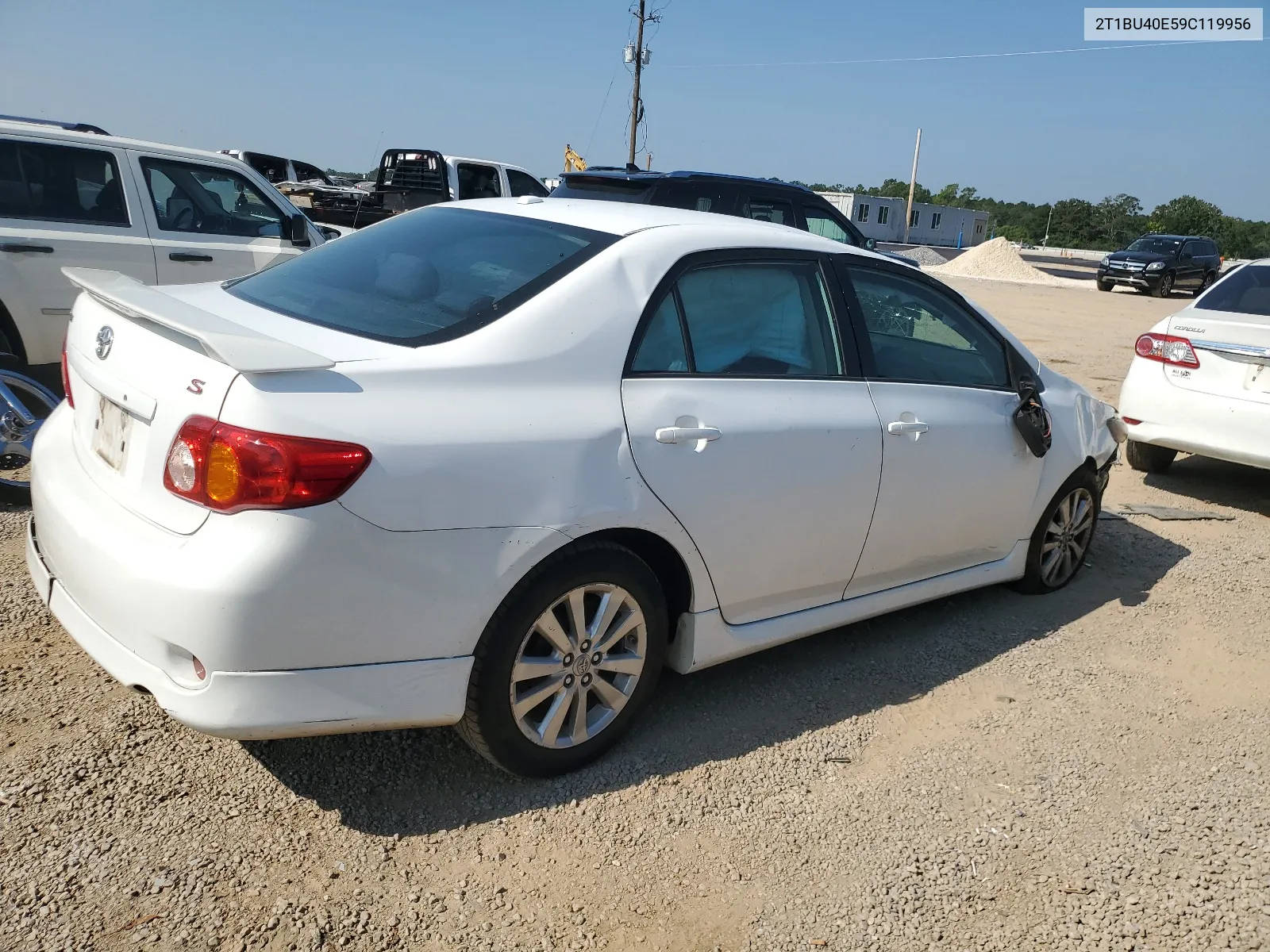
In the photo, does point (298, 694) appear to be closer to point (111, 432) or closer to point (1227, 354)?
point (111, 432)

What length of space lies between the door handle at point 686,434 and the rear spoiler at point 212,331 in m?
0.97

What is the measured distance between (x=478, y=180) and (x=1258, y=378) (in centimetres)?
1298

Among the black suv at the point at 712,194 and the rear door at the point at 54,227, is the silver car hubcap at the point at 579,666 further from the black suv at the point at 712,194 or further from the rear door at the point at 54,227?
the black suv at the point at 712,194

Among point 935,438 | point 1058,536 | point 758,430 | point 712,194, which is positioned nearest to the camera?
point 758,430

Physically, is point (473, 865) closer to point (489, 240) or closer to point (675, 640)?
point (675, 640)

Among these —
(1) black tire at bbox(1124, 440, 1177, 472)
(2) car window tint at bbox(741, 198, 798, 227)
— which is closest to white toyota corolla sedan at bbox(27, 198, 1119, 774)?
(1) black tire at bbox(1124, 440, 1177, 472)

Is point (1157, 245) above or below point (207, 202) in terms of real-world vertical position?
below

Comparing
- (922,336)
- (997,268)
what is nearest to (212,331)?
(922,336)

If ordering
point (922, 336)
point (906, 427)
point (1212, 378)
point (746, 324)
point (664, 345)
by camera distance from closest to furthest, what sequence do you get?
point (664, 345) → point (746, 324) → point (906, 427) → point (922, 336) → point (1212, 378)

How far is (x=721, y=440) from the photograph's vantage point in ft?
10.3

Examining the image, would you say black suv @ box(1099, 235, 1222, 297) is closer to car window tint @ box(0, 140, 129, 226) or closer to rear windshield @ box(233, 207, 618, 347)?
car window tint @ box(0, 140, 129, 226)

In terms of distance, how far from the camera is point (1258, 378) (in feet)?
20.1

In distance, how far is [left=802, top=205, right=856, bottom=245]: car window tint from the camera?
1000 centimetres

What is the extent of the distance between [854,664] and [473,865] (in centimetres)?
191
